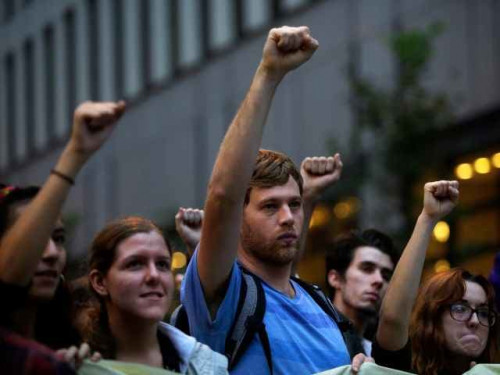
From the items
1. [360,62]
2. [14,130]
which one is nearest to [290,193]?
[360,62]

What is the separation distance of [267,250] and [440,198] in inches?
28.6

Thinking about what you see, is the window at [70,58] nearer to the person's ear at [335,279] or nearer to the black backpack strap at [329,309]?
the person's ear at [335,279]

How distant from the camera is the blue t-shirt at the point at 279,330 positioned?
21.7 feet

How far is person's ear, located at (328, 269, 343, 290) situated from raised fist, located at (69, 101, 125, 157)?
165 inches

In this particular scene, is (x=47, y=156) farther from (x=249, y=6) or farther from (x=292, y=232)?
(x=292, y=232)

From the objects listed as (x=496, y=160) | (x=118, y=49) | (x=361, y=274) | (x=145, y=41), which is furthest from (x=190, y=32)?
(x=361, y=274)

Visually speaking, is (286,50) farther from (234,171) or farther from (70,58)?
(70,58)

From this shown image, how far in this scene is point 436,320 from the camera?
24.1ft

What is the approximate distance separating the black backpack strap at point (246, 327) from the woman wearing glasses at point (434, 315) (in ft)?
1.72

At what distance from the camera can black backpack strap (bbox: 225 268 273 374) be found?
666cm

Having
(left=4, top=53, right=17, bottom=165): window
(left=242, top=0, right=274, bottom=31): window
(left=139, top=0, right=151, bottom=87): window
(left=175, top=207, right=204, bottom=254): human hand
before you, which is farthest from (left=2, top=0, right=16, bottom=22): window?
(left=175, top=207, right=204, bottom=254): human hand

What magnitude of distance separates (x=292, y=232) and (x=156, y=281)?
0.92m

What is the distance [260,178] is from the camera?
23.2ft

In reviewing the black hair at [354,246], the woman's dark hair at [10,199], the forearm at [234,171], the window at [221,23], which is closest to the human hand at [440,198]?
the forearm at [234,171]
